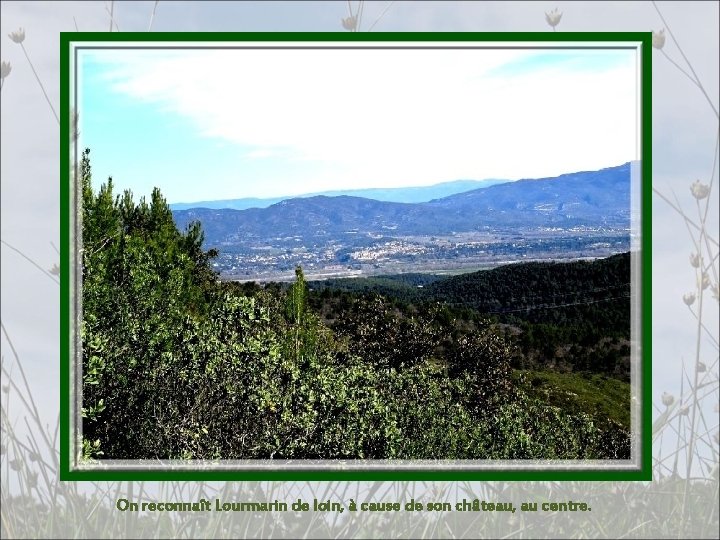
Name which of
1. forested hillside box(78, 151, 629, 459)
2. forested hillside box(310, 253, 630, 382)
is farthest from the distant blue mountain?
forested hillside box(310, 253, 630, 382)

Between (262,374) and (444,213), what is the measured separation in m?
2.53

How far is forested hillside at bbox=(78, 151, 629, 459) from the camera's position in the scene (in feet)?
26.6

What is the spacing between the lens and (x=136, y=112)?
26.7 ft

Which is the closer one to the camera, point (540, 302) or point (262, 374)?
point (262, 374)

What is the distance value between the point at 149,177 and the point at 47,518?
3168 mm

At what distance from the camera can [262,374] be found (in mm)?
8961

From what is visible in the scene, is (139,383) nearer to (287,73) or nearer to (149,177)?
(149,177)

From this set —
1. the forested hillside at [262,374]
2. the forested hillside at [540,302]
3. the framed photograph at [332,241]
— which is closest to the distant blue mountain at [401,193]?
the framed photograph at [332,241]

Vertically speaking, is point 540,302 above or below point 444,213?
below

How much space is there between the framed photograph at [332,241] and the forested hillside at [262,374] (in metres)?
0.03

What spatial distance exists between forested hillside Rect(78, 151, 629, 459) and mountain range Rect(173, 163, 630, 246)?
426mm

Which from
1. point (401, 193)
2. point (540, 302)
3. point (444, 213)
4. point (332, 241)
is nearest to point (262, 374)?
point (332, 241)

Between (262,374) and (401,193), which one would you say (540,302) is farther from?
(262,374)

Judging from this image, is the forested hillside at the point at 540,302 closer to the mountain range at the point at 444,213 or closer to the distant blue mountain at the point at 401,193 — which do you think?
the mountain range at the point at 444,213
